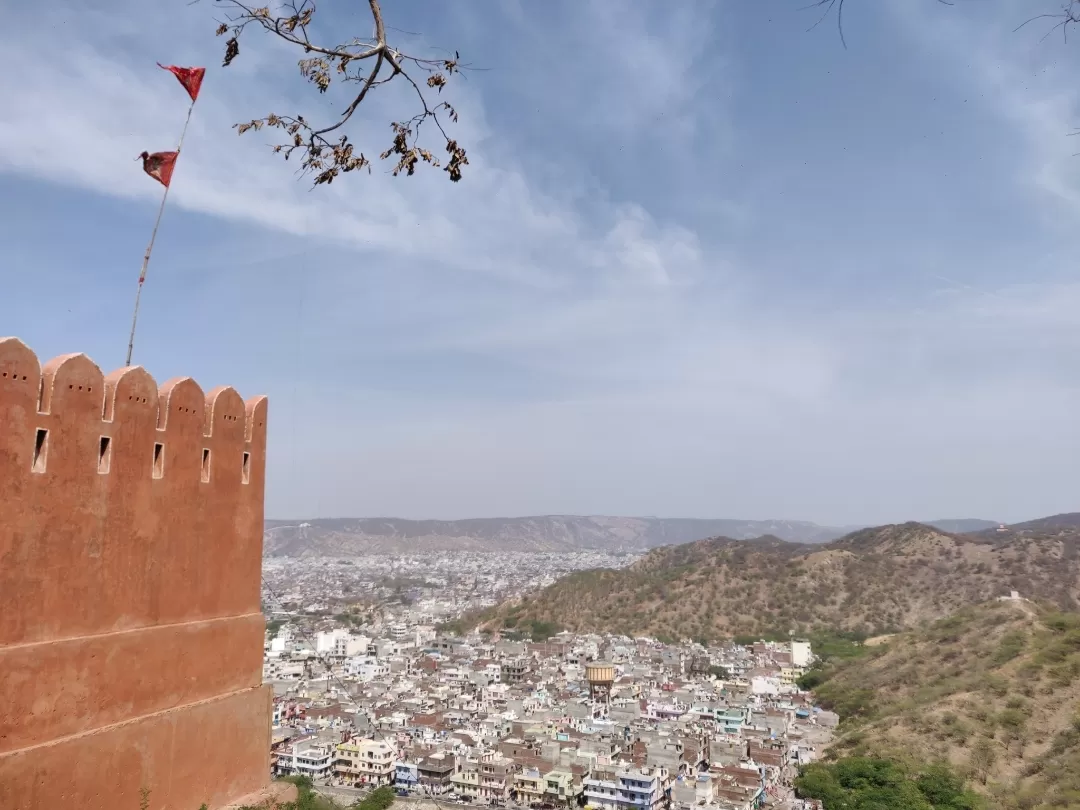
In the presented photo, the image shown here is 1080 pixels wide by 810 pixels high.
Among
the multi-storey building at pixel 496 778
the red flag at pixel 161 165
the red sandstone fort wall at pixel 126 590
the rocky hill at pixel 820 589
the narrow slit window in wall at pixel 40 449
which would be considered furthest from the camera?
the rocky hill at pixel 820 589

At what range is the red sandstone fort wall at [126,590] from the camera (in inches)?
225

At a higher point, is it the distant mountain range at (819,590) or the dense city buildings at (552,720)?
the distant mountain range at (819,590)

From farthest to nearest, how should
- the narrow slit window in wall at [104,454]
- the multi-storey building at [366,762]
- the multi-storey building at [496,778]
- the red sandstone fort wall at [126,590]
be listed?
the multi-storey building at [366,762], the multi-storey building at [496,778], the narrow slit window in wall at [104,454], the red sandstone fort wall at [126,590]

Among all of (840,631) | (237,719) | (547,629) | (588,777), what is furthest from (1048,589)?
(237,719)

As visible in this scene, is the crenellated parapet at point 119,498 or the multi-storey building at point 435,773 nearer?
the crenellated parapet at point 119,498

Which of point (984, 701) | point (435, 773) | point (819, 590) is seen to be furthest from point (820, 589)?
point (435, 773)

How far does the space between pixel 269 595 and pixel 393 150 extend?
169981 mm

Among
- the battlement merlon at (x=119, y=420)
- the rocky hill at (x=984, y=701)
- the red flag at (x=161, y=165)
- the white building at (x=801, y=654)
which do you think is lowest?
the white building at (x=801, y=654)

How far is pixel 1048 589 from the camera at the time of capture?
75938 millimetres

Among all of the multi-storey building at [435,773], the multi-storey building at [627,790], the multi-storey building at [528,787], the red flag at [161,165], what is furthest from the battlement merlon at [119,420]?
the multi-storey building at [435,773]

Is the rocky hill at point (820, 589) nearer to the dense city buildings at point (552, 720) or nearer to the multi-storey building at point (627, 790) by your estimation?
the dense city buildings at point (552, 720)

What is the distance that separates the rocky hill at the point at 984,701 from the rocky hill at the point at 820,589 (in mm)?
25618

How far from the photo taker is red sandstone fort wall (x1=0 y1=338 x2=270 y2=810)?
570 centimetres

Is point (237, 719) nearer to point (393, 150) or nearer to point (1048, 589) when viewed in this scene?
point (393, 150)
